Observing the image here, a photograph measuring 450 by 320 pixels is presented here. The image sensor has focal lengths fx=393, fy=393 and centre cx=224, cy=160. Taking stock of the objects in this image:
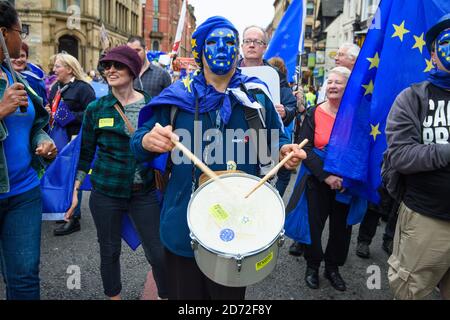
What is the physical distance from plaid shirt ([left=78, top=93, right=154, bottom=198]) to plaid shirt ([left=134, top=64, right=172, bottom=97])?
188 centimetres

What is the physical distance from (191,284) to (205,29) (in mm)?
1388

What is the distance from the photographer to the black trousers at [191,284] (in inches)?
84.7

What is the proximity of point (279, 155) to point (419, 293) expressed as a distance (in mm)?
1205

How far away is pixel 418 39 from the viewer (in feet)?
10.1

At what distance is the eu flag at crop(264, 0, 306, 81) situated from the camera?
5645 mm

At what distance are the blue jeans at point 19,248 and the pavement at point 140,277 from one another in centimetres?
97

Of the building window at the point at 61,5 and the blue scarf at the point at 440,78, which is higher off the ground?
the building window at the point at 61,5

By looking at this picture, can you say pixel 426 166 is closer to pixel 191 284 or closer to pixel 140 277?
pixel 191 284

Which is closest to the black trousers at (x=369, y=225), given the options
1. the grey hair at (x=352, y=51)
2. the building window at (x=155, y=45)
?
the grey hair at (x=352, y=51)

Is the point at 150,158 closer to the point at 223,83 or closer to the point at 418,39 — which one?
the point at 223,83

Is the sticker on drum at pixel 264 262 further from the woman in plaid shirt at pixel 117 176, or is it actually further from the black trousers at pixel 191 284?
the woman in plaid shirt at pixel 117 176

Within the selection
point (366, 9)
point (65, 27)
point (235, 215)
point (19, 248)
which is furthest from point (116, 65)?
point (65, 27)

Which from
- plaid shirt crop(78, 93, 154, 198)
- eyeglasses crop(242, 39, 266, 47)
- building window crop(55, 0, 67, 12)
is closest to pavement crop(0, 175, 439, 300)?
plaid shirt crop(78, 93, 154, 198)
